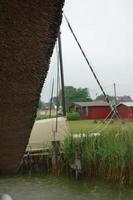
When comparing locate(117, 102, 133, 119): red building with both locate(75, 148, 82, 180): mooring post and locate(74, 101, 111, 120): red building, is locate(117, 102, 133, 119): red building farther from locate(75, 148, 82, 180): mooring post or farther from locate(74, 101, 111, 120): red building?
locate(75, 148, 82, 180): mooring post

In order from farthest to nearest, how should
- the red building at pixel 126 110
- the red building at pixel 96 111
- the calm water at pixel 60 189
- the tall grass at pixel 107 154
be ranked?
the red building at pixel 96 111, the red building at pixel 126 110, the tall grass at pixel 107 154, the calm water at pixel 60 189

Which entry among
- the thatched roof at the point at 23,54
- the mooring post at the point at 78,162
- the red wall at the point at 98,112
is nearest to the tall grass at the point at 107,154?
the mooring post at the point at 78,162

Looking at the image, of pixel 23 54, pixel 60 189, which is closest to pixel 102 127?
pixel 60 189

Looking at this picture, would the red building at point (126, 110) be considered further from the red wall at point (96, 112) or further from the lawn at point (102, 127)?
the lawn at point (102, 127)

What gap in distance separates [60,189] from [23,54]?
1008cm

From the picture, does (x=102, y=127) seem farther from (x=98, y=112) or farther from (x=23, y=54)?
(x=98, y=112)

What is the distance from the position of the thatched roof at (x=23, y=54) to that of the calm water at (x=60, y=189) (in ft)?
24.6

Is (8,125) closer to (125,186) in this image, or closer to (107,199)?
(107,199)

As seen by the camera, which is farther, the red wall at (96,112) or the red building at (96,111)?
the red wall at (96,112)

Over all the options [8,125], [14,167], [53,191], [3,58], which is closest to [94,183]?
[53,191]

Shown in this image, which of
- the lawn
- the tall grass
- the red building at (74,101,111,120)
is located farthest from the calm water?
the red building at (74,101,111,120)

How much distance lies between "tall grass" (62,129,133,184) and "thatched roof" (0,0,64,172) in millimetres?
8119

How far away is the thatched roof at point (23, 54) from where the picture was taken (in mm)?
3059

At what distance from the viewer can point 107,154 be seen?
13.0m
